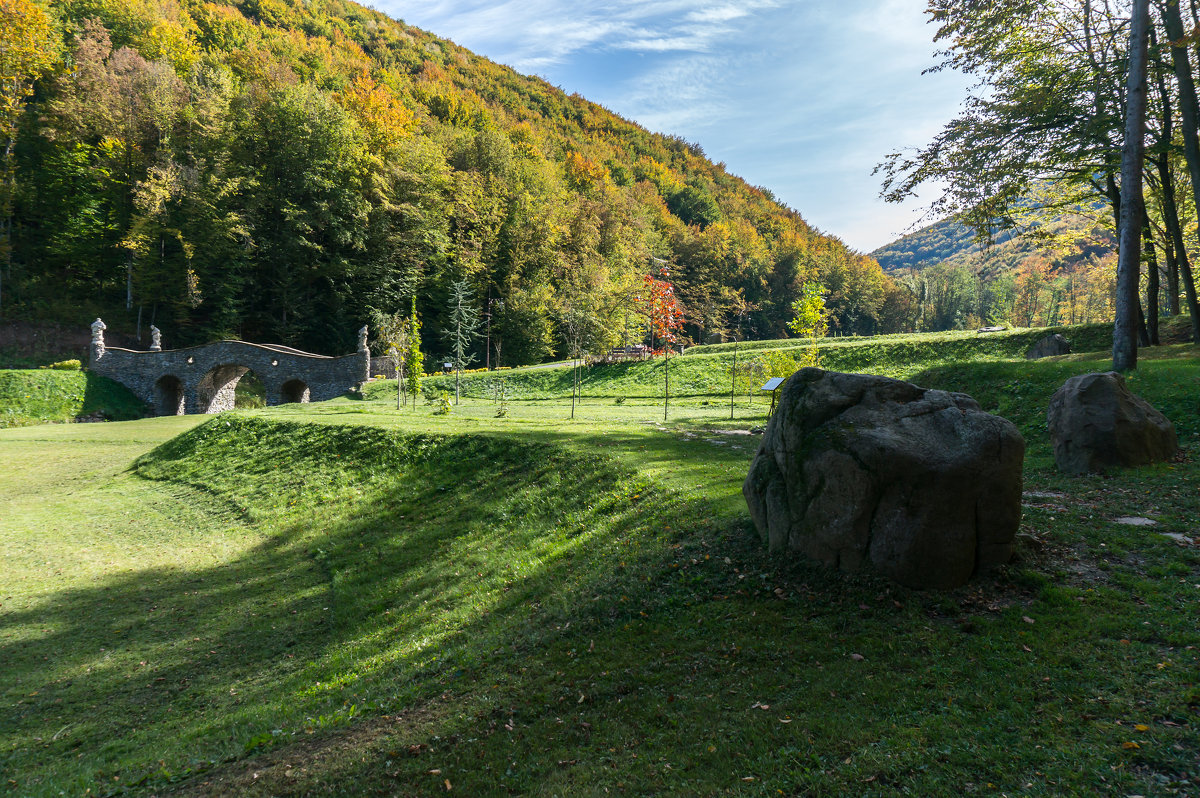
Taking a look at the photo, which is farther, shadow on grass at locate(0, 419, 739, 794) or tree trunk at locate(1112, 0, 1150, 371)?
tree trunk at locate(1112, 0, 1150, 371)

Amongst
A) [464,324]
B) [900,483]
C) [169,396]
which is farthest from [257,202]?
[900,483]

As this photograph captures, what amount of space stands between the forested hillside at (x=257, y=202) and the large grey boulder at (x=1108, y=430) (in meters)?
24.7

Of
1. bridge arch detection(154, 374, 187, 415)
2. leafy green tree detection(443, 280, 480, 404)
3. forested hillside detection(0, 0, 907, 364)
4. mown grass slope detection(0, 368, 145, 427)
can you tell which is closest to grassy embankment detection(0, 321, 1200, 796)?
mown grass slope detection(0, 368, 145, 427)

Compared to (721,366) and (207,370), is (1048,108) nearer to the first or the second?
(721,366)

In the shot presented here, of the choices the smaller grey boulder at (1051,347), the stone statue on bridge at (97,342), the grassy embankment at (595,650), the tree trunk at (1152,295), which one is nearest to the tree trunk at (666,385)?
the grassy embankment at (595,650)

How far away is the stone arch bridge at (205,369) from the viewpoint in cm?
3797

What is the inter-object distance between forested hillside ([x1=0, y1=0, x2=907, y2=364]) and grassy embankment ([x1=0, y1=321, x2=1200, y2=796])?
84.1 ft

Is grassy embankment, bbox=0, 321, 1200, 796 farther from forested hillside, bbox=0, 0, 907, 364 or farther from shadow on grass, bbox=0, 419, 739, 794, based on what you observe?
forested hillside, bbox=0, 0, 907, 364

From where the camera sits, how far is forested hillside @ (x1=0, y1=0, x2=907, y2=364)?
4500 centimetres

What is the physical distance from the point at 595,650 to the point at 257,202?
177ft

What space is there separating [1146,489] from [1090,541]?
11.2 ft

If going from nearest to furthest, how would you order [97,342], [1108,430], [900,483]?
[900,483] < [1108,430] < [97,342]

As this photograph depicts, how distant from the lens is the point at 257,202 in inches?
1884

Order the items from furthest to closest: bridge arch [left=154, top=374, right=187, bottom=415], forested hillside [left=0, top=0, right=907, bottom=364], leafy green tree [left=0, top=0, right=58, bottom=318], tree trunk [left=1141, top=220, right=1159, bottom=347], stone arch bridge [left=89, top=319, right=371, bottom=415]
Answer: forested hillside [left=0, top=0, right=907, bottom=364]
bridge arch [left=154, top=374, right=187, bottom=415]
leafy green tree [left=0, top=0, right=58, bottom=318]
stone arch bridge [left=89, top=319, right=371, bottom=415]
tree trunk [left=1141, top=220, right=1159, bottom=347]
